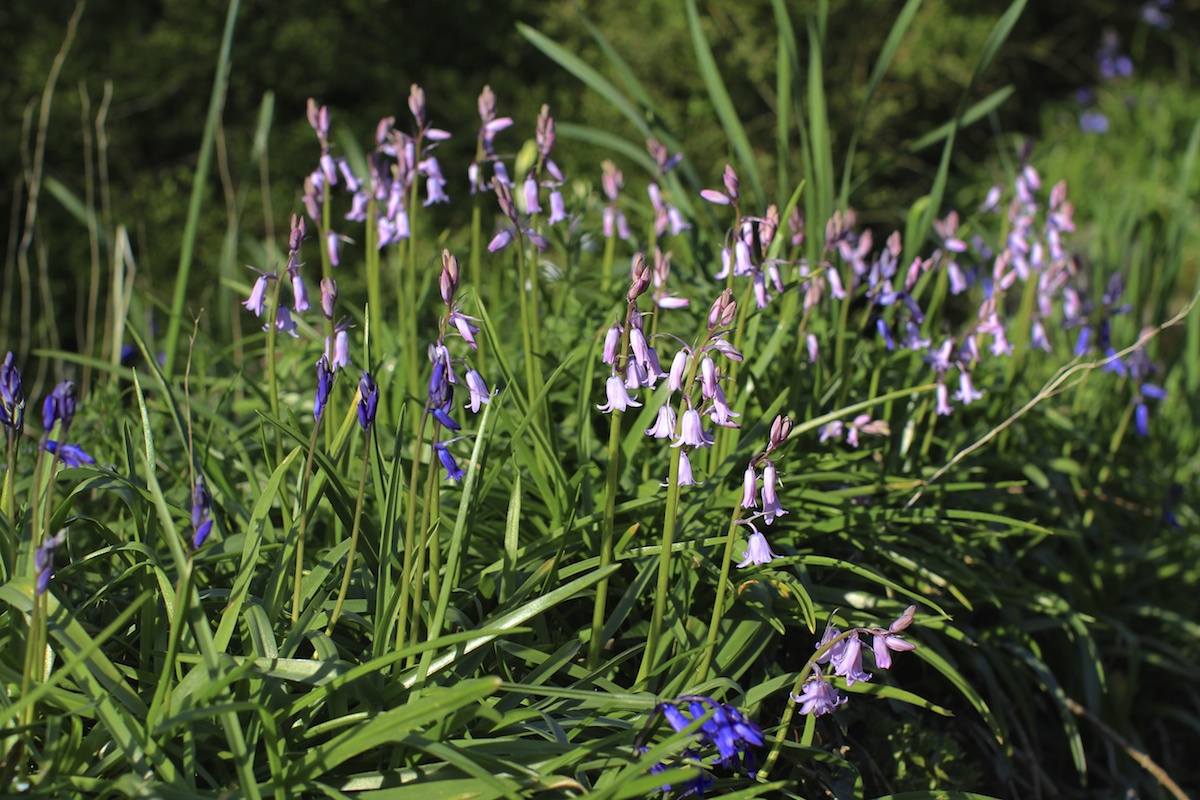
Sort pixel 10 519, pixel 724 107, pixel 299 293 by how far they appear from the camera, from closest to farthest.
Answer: pixel 10 519, pixel 299 293, pixel 724 107

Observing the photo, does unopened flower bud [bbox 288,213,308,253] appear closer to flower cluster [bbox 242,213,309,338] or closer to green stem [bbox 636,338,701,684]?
flower cluster [bbox 242,213,309,338]

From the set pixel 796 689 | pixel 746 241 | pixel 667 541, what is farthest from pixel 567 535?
pixel 746 241

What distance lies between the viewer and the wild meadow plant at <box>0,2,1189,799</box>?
71.5 inches

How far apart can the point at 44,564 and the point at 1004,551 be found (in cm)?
256

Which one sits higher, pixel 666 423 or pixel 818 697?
pixel 666 423

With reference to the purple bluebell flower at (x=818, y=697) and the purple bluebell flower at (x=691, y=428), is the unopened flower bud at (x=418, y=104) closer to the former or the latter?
the purple bluebell flower at (x=691, y=428)

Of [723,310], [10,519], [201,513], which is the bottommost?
[10,519]

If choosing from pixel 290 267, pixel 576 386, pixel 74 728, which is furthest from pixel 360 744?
pixel 576 386

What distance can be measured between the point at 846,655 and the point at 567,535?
68 centimetres

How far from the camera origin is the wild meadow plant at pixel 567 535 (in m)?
1.82

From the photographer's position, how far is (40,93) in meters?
5.88

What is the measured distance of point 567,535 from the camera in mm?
2229

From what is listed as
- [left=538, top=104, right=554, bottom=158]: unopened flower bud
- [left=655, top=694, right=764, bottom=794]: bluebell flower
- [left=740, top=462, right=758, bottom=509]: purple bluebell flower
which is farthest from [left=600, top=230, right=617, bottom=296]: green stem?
[left=655, top=694, right=764, bottom=794]: bluebell flower

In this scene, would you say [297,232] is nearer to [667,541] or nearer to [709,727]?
[667,541]
